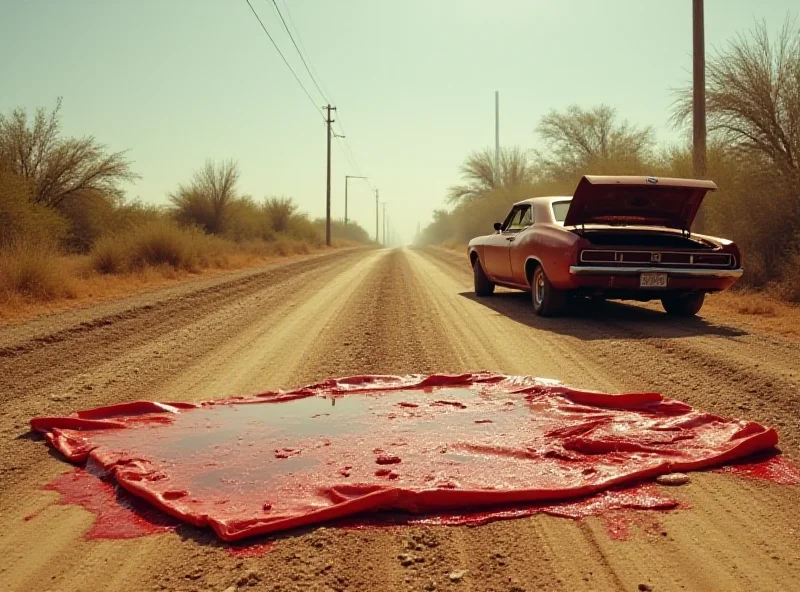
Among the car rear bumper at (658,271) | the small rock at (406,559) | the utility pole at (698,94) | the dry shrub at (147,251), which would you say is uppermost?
the utility pole at (698,94)

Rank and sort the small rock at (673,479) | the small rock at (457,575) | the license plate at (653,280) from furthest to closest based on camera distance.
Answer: the license plate at (653,280)
the small rock at (673,479)
the small rock at (457,575)

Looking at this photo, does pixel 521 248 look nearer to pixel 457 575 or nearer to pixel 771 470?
pixel 771 470

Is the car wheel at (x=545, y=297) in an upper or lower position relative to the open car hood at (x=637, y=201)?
lower

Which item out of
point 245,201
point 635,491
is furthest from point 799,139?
point 245,201

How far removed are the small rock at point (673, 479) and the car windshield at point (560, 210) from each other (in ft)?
21.8

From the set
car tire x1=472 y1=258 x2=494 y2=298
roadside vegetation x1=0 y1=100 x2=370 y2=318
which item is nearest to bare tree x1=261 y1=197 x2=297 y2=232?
roadside vegetation x1=0 y1=100 x2=370 y2=318

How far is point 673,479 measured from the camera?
11.0 feet

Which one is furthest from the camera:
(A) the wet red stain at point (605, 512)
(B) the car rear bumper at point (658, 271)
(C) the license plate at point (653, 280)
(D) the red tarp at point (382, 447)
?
(C) the license plate at point (653, 280)

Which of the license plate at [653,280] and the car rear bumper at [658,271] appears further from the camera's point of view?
the license plate at [653,280]

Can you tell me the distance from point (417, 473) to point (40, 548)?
1.61 m

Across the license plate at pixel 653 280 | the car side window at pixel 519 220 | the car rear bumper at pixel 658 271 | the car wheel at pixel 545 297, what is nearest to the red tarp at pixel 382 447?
the car rear bumper at pixel 658 271

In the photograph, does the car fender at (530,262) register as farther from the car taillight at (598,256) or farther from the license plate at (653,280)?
the license plate at (653,280)

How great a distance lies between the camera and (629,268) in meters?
8.56

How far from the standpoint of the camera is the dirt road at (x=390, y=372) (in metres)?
2.48
